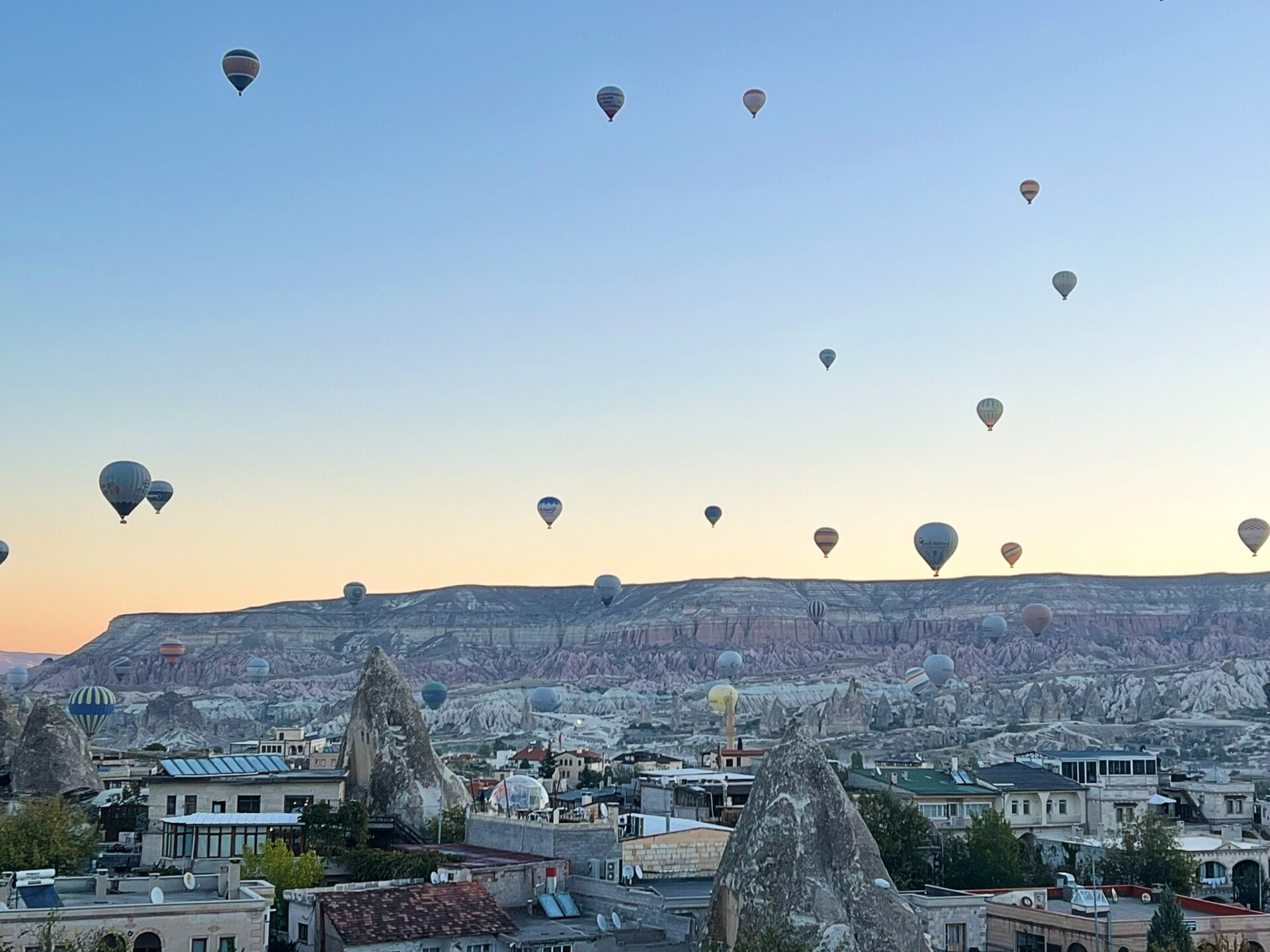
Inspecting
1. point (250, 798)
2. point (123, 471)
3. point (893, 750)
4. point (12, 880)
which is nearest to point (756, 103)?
point (123, 471)

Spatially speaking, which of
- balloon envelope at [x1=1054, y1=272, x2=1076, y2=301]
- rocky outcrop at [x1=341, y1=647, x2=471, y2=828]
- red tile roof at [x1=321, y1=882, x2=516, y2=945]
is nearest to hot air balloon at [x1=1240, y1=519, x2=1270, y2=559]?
balloon envelope at [x1=1054, y1=272, x2=1076, y2=301]

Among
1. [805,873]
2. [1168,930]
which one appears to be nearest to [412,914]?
[805,873]

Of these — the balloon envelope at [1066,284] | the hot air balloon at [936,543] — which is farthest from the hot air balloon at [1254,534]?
the balloon envelope at [1066,284]

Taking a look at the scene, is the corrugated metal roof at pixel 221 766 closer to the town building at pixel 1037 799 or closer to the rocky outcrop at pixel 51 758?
the rocky outcrop at pixel 51 758

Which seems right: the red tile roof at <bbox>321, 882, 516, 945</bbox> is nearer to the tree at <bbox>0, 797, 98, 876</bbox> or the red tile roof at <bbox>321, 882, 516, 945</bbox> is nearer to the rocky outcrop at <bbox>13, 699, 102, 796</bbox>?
the tree at <bbox>0, 797, 98, 876</bbox>

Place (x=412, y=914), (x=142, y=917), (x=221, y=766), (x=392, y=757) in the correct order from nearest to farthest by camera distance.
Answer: (x=142, y=917)
(x=412, y=914)
(x=221, y=766)
(x=392, y=757)

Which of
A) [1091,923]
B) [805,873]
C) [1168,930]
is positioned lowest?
[1168,930]

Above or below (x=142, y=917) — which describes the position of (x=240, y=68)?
above

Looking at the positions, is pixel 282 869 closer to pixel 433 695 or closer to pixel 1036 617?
pixel 433 695
